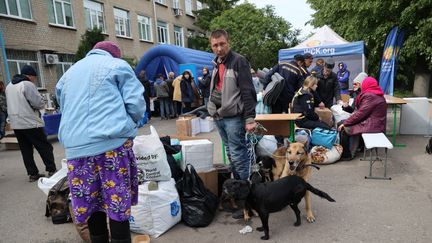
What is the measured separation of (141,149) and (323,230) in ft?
6.42

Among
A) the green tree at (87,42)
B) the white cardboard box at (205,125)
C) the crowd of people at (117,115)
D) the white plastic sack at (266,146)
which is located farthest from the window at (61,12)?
the white plastic sack at (266,146)

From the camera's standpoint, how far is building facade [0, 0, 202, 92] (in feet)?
40.0

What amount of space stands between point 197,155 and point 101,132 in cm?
192

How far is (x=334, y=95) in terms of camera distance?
7.23 m

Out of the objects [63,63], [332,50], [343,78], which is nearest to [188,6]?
[63,63]

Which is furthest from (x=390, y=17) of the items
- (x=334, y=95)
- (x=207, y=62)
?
(x=334, y=95)

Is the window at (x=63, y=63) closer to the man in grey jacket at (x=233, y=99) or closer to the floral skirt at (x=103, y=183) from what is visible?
the man in grey jacket at (x=233, y=99)

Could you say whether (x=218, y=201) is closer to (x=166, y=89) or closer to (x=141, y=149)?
(x=141, y=149)

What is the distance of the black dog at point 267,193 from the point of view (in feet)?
9.78

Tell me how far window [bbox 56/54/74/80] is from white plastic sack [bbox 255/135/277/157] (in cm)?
1242

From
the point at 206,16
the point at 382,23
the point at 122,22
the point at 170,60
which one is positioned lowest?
the point at 170,60

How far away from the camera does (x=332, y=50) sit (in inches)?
449

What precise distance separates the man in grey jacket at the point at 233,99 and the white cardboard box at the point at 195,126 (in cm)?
458

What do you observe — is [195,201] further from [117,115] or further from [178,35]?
[178,35]
